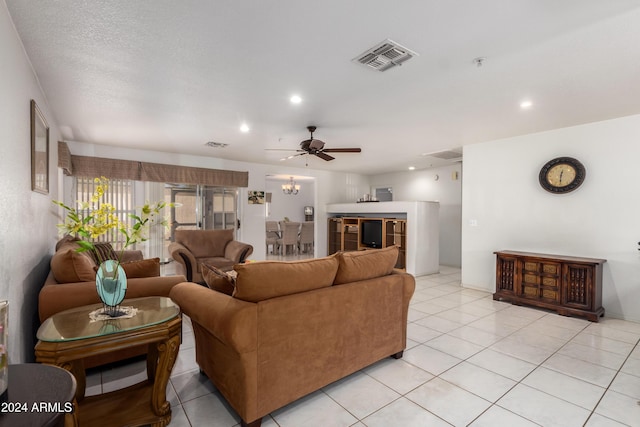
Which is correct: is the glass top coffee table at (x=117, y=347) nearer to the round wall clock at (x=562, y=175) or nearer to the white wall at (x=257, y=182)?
the white wall at (x=257, y=182)

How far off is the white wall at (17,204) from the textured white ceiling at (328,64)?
0.21 metres

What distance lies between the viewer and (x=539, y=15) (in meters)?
1.80

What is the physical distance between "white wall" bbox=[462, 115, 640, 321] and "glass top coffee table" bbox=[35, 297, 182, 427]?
4599 millimetres

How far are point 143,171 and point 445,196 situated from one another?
632 centimetres

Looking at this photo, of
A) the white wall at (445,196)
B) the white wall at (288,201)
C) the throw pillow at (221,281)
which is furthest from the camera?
the white wall at (288,201)

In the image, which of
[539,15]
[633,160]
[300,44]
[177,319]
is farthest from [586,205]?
[177,319]

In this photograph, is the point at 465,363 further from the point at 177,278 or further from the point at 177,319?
the point at 177,278

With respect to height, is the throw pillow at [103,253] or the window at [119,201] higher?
the window at [119,201]

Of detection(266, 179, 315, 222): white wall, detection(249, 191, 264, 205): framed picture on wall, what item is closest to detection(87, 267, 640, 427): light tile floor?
detection(249, 191, 264, 205): framed picture on wall

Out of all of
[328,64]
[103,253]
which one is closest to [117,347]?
[328,64]

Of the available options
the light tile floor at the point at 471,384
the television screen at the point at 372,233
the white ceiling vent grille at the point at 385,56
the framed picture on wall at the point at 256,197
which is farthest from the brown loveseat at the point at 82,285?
the television screen at the point at 372,233

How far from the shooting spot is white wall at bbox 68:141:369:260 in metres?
5.35

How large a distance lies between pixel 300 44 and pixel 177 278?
2.12m

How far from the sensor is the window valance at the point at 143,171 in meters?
4.83
